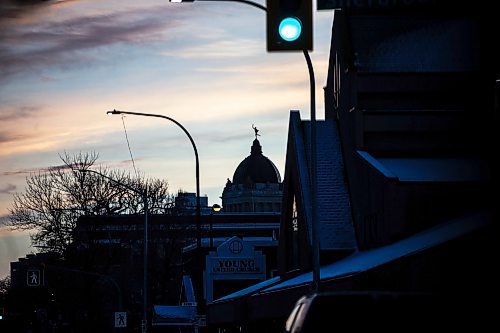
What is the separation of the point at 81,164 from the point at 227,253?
26225mm

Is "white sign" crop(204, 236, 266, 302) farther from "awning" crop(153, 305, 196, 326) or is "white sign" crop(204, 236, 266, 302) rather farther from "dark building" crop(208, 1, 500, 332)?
"awning" crop(153, 305, 196, 326)

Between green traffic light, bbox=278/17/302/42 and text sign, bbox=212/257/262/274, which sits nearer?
green traffic light, bbox=278/17/302/42

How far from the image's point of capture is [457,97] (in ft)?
147

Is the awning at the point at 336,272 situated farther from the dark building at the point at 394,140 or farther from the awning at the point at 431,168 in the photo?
the awning at the point at 431,168

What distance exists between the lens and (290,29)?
55.7 feet

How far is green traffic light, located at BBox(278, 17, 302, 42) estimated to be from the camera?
1694 centimetres

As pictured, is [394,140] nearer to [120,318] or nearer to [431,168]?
[431,168]

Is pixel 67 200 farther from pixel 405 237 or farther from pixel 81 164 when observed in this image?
pixel 405 237

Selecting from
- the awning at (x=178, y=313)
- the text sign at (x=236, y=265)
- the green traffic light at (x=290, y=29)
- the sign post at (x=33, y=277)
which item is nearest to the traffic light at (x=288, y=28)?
the green traffic light at (x=290, y=29)

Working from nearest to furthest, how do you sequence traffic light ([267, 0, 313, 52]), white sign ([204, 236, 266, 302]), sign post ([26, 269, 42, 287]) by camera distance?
traffic light ([267, 0, 313, 52]) < white sign ([204, 236, 266, 302]) < sign post ([26, 269, 42, 287])

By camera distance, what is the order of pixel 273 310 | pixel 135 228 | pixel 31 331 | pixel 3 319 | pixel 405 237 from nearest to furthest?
1. pixel 405 237
2. pixel 273 310
3. pixel 3 319
4. pixel 135 228
5. pixel 31 331

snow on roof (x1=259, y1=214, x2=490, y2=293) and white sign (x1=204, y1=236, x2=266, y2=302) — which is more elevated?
snow on roof (x1=259, y1=214, x2=490, y2=293)

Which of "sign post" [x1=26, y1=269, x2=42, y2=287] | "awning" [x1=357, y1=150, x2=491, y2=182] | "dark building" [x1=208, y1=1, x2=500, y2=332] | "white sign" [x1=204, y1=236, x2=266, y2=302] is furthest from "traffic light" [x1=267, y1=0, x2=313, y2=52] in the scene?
"sign post" [x1=26, y1=269, x2=42, y2=287]

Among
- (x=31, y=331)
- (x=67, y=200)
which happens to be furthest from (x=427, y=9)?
(x=31, y=331)
